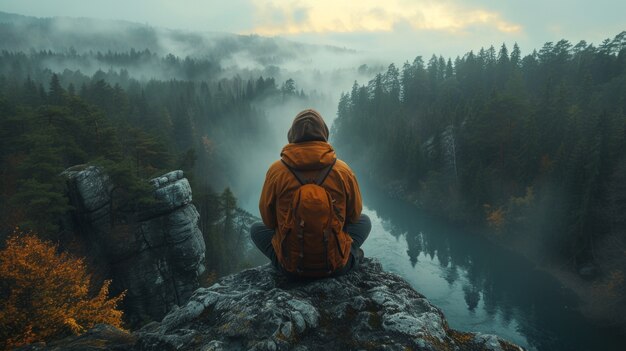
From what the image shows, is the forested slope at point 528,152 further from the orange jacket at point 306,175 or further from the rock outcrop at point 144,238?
the rock outcrop at point 144,238

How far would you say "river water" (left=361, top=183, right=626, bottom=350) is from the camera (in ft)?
97.6

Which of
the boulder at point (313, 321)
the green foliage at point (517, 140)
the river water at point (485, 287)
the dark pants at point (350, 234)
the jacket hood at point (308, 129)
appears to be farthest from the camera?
the green foliage at point (517, 140)

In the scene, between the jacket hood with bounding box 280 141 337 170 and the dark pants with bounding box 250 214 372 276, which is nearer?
the jacket hood with bounding box 280 141 337 170

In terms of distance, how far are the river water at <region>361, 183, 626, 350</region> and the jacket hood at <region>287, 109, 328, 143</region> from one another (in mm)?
30865

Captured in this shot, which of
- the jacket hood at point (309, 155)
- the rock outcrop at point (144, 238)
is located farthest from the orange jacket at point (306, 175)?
the rock outcrop at point (144, 238)

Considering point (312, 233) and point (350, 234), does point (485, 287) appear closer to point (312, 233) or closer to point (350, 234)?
point (350, 234)

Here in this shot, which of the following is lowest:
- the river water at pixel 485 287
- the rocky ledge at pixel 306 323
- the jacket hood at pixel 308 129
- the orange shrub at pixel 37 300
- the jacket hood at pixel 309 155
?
the river water at pixel 485 287

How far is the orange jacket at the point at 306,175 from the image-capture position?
4.82 m

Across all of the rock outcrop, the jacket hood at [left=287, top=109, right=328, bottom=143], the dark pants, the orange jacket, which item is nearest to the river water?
the rock outcrop

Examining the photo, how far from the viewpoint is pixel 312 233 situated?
4660 millimetres

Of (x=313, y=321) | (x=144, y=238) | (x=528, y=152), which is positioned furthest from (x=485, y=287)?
(x=313, y=321)

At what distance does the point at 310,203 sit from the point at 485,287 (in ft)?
133

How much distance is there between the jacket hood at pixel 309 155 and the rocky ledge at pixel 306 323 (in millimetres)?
2006

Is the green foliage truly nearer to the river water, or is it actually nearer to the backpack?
the river water
